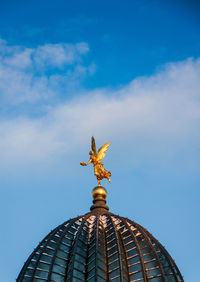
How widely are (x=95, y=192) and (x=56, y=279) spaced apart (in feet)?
40.5

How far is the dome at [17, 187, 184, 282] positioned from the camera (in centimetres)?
4981

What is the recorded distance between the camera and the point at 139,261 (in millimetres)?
50969

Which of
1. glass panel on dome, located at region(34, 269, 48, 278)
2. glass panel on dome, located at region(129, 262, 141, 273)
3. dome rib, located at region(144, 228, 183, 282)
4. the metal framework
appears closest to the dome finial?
the metal framework

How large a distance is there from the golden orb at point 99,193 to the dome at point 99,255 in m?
3.56

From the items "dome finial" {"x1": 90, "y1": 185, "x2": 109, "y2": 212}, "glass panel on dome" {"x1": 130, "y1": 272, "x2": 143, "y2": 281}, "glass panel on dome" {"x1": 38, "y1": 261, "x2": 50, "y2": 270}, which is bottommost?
"glass panel on dome" {"x1": 130, "y1": 272, "x2": 143, "y2": 281}

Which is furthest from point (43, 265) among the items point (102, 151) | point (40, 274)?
point (102, 151)

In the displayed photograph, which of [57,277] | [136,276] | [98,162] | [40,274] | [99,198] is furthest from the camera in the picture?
[98,162]

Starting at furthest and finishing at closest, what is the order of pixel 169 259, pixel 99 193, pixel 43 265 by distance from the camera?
pixel 99 193 < pixel 169 259 < pixel 43 265

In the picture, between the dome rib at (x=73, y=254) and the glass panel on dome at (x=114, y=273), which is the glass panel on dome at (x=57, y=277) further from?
the glass panel on dome at (x=114, y=273)

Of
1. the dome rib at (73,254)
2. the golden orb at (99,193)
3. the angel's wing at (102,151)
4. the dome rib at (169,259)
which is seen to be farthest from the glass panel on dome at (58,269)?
the angel's wing at (102,151)

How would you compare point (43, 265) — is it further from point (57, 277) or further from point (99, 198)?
point (99, 198)

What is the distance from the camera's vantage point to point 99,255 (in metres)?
50.7

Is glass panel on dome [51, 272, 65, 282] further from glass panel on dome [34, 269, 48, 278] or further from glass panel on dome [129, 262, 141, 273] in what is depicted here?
glass panel on dome [129, 262, 141, 273]

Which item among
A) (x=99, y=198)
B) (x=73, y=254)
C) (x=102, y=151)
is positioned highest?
(x=102, y=151)
